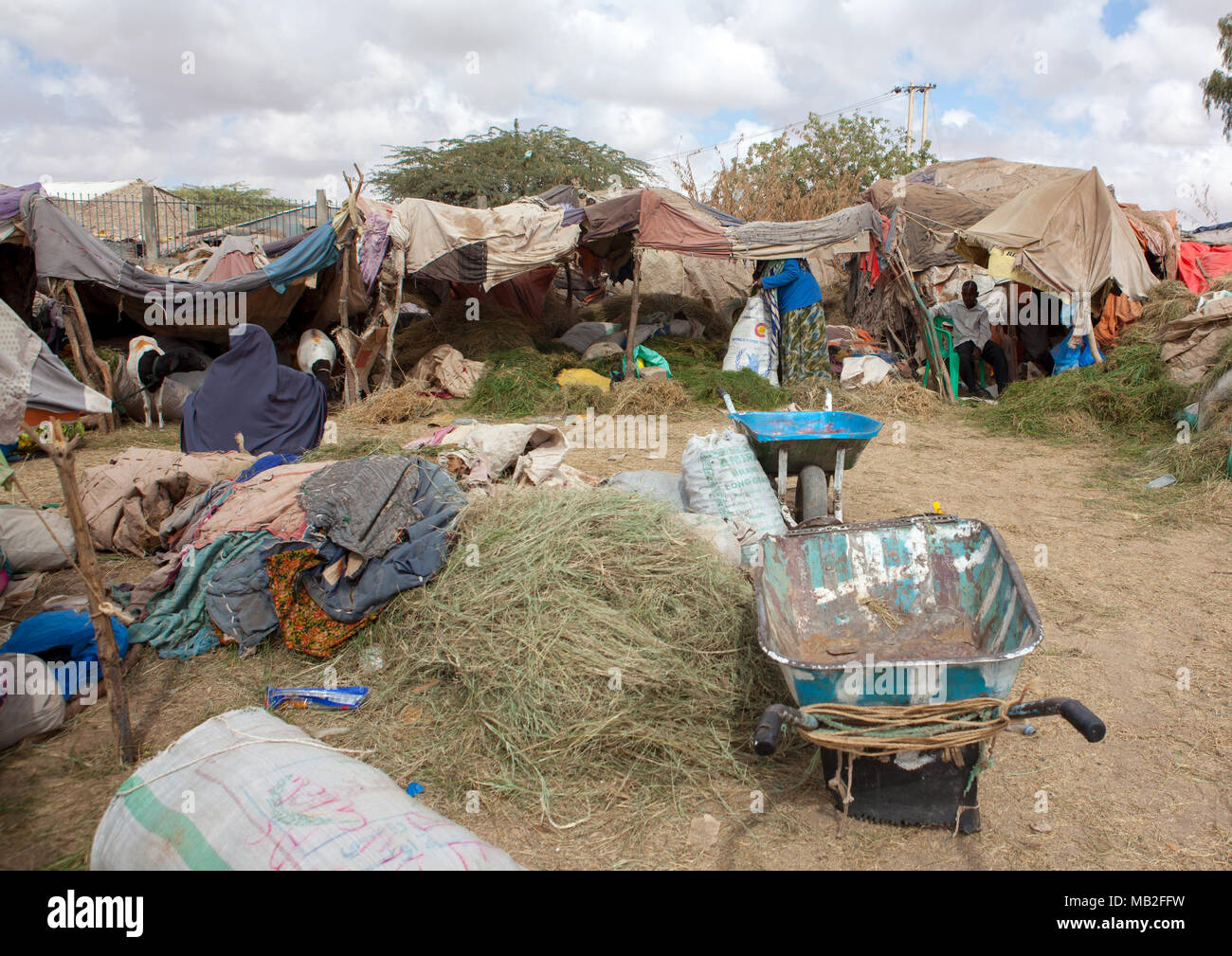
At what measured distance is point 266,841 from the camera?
2.00 metres

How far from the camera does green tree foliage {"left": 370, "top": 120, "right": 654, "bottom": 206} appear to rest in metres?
19.7

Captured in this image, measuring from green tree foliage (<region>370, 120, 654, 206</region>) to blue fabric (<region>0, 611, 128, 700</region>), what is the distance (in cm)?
1719

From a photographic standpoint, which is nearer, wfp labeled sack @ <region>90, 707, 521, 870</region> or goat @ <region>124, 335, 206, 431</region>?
wfp labeled sack @ <region>90, 707, 521, 870</region>

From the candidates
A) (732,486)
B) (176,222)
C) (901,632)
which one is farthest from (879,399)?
(176,222)

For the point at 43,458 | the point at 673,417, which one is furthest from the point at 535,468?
the point at 43,458

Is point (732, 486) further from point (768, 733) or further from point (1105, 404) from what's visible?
point (1105, 404)

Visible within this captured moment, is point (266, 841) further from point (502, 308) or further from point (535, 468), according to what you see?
point (502, 308)

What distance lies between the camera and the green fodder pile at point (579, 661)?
2953 millimetres

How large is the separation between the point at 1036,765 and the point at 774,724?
4.47 ft

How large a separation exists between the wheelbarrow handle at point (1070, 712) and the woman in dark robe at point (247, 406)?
5.53m

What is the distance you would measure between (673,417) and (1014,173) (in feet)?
37.9

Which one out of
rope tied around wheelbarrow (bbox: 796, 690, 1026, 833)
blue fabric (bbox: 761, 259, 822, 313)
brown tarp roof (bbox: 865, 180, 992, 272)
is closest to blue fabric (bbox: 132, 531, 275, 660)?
rope tied around wheelbarrow (bbox: 796, 690, 1026, 833)

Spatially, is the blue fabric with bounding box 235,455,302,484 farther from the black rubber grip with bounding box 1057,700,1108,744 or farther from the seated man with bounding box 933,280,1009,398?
the seated man with bounding box 933,280,1009,398

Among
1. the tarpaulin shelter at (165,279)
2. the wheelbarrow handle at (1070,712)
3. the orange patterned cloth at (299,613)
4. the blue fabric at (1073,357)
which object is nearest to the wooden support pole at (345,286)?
the tarpaulin shelter at (165,279)
